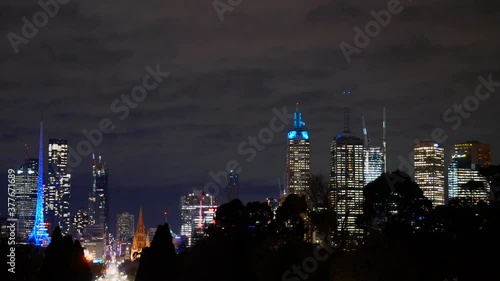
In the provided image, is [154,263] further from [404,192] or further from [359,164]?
[359,164]

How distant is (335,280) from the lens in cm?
4519

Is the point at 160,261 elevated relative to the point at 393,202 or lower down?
lower down

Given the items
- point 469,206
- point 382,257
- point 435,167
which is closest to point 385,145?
point 435,167

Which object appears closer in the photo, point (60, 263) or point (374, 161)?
point (60, 263)

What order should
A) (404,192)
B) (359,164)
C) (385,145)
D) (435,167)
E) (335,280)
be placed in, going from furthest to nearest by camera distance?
(385,145) → (359,164) → (435,167) → (404,192) → (335,280)

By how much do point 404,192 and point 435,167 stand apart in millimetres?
80067

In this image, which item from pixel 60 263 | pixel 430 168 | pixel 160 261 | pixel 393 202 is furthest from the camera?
pixel 430 168

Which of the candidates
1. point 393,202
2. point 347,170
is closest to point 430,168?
point 347,170

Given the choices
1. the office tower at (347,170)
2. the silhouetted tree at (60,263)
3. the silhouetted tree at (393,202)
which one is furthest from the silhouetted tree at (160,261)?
the office tower at (347,170)

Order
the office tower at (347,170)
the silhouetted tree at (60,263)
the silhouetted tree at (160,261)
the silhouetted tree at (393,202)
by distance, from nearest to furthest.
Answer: the silhouetted tree at (160,261) < the silhouetted tree at (60,263) < the silhouetted tree at (393,202) < the office tower at (347,170)

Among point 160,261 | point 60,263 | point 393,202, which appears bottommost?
point 60,263

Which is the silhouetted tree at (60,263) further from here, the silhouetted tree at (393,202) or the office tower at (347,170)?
the office tower at (347,170)

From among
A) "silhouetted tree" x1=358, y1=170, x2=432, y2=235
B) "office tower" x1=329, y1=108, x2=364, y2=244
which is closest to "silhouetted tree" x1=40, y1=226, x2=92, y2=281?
"silhouetted tree" x1=358, y1=170, x2=432, y2=235

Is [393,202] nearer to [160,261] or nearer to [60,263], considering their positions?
[160,261]
